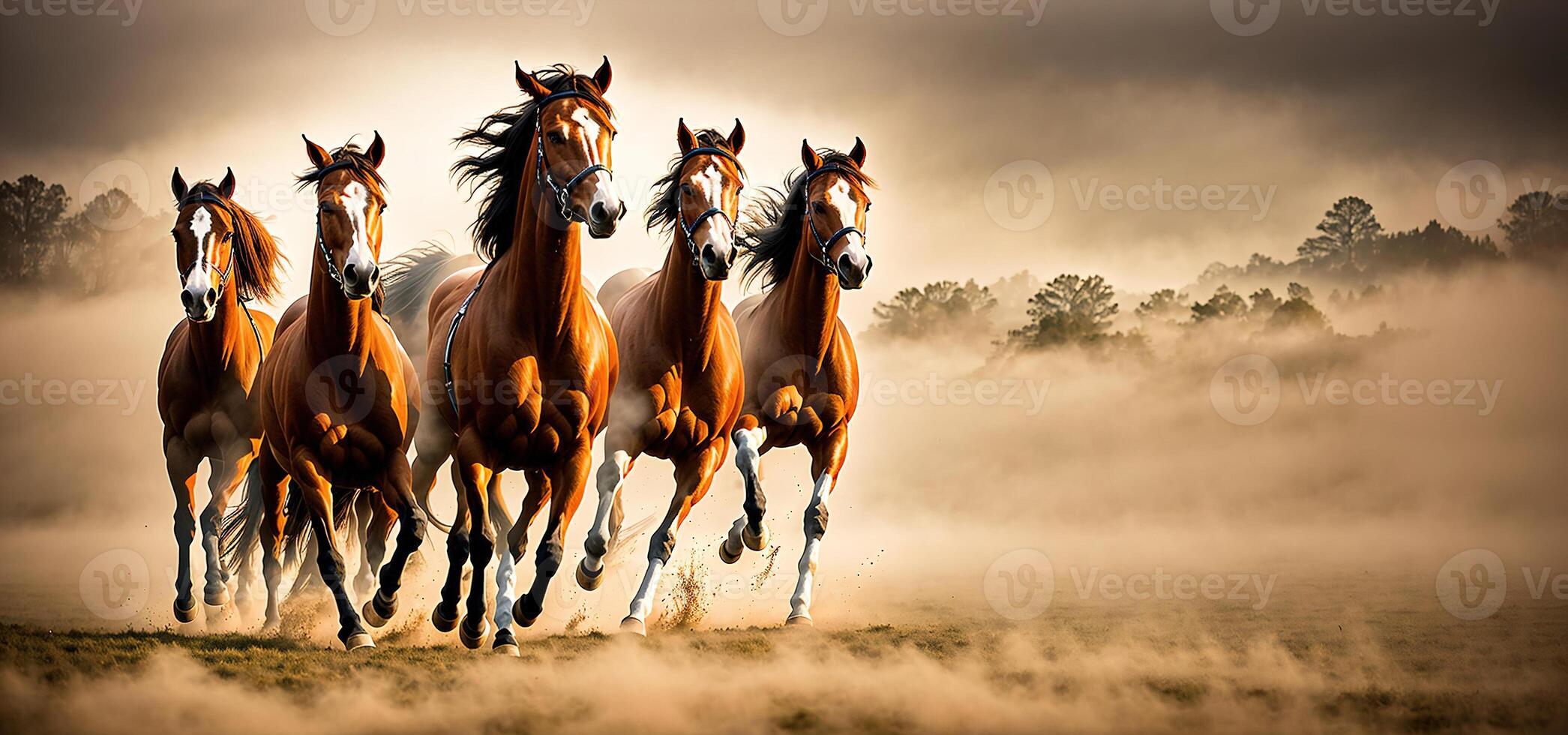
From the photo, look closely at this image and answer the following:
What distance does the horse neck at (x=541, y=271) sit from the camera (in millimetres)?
9672

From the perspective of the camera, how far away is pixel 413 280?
560 inches

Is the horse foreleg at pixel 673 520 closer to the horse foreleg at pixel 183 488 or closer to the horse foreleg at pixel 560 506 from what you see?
the horse foreleg at pixel 560 506

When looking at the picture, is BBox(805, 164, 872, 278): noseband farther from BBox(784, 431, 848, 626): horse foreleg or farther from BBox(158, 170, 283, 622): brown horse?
BBox(158, 170, 283, 622): brown horse

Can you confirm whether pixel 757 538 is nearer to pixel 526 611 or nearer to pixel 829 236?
pixel 526 611

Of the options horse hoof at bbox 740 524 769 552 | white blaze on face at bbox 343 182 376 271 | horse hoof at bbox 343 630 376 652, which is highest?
white blaze on face at bbox 343 182 376 271

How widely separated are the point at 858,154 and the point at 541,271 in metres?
3.95

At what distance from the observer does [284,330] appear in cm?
1108

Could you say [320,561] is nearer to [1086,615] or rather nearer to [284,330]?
[284,330]

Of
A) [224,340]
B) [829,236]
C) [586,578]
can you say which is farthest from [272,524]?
[829,236]

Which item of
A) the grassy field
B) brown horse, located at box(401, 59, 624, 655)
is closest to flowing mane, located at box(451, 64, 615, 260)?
brown horse, located at box(401, 59, 624, 655)

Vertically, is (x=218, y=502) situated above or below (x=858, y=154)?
below

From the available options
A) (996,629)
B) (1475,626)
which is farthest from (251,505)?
(1475,626)

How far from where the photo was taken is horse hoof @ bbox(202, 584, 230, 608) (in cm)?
1207

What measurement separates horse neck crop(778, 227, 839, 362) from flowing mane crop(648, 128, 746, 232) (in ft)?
4.98
